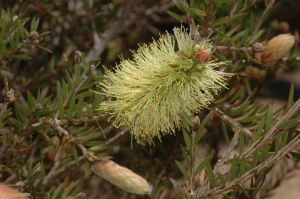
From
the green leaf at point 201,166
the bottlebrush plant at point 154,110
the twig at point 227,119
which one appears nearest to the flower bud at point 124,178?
the bottlebrush plant at point 154,110

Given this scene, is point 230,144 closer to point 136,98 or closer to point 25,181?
point 136,98

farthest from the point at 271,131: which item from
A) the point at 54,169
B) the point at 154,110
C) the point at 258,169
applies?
the point at 54,169

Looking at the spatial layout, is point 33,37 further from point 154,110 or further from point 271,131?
point 271,131

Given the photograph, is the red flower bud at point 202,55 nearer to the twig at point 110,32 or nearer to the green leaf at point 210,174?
the green leaf at point 210,174

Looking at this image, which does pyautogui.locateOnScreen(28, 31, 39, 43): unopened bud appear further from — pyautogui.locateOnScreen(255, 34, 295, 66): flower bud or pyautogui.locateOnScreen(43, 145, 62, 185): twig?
pyautogui.locateOnScreen(255, 34, 295, 66): flower bud

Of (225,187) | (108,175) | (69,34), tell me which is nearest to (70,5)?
(69,34)
